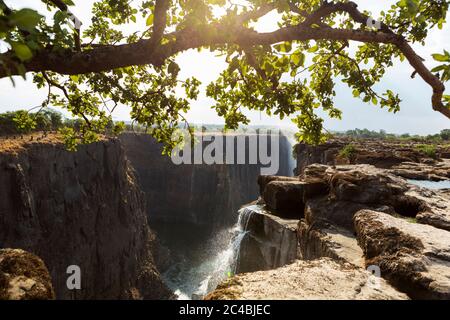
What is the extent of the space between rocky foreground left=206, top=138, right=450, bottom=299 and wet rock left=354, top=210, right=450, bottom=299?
0.04ft

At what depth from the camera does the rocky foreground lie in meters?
4.23

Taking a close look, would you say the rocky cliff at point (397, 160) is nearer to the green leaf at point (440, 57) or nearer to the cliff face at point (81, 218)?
the green leaf at point (440, 57)

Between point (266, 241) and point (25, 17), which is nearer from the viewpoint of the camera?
point (25, 17)

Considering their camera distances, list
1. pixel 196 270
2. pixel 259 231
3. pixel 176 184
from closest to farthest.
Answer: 1. pixel 259 231
2. pixel 196 270
3. pixel 176 184

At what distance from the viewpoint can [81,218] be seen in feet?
126

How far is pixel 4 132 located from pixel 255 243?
36.5 metres

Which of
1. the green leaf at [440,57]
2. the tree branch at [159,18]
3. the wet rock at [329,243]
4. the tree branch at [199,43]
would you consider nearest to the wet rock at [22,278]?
the tree branch at [199,43]

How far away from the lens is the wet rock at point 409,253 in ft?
14.4

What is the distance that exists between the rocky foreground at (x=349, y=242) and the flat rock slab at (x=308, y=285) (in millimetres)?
13

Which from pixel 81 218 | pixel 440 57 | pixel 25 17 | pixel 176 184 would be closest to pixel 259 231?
pixel 440 57

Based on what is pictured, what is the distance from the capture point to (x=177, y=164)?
9831 cm

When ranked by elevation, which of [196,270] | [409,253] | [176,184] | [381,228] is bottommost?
[196,270]

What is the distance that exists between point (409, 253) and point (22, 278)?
214 inches

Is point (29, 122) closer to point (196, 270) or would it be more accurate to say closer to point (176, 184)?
point (196, 270)
